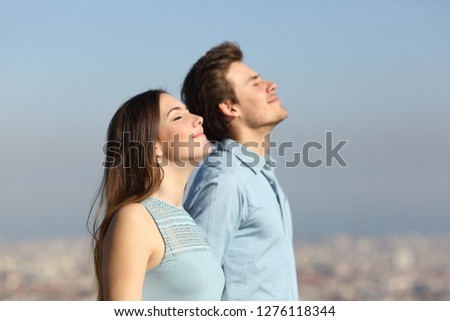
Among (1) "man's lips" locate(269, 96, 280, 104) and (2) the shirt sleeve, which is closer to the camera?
(2) the shirt sleeve

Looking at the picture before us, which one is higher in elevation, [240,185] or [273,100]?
[273,100]

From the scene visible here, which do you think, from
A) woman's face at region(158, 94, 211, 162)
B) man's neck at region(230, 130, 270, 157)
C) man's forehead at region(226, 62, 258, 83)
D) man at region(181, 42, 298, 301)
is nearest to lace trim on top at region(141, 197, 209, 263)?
woman's face at region(158, 94, 211, 162)

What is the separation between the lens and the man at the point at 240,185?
3955 mm

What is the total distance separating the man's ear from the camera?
454 cm

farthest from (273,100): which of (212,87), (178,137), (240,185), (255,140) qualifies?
(178,137)

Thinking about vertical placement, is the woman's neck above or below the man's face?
below

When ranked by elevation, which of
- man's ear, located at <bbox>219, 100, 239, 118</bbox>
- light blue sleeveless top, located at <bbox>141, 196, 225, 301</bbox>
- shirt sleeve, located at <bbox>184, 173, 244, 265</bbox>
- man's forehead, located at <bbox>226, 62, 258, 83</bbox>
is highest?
man's forehead, located at <bbox>226, 62, 258, 83</bbox>

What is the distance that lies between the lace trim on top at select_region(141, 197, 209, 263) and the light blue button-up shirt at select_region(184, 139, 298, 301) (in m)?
0.37

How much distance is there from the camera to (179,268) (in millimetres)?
3254

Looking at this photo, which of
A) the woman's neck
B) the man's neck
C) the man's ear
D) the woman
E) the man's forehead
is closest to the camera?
the woman

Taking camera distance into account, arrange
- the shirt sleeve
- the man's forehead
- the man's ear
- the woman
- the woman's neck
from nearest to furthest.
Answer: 1. the woman
2. the woman's neck
3. the shirt sleeve
4. the man's ear
5. the man's forehead

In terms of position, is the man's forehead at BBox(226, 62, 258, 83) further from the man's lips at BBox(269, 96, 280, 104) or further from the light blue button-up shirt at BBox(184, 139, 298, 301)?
the light blue button-up shirt at BBox(184, 139, 298, 301)

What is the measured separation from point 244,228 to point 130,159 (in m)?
0.85

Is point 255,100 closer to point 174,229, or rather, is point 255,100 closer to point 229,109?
point 229,109
